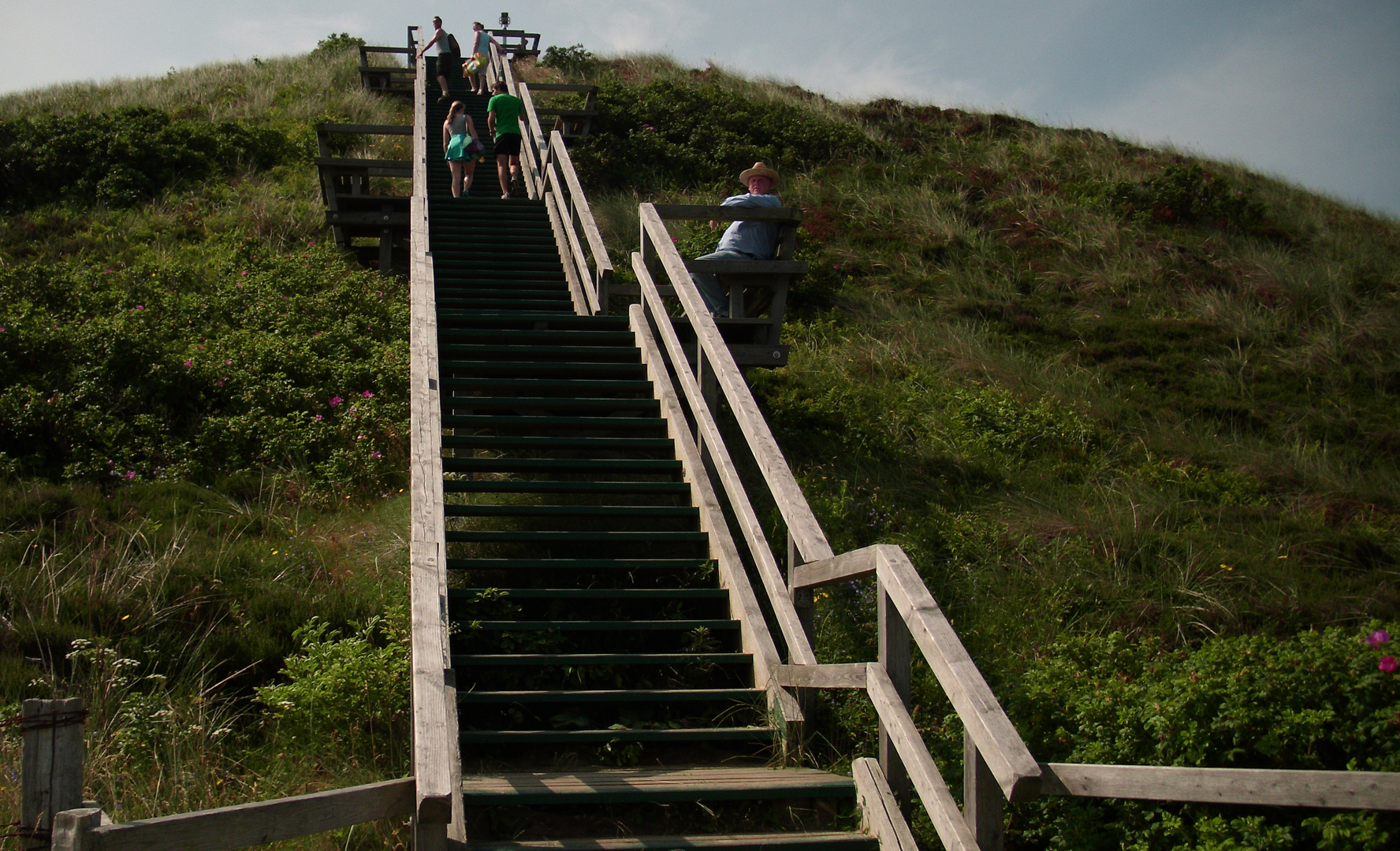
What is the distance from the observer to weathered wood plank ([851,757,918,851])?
3744mm

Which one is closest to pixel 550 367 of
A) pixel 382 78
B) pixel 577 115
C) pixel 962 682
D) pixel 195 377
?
pixel 195 377

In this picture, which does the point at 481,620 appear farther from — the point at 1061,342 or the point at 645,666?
the point at 1061,342

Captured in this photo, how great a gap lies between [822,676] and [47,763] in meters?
2.68

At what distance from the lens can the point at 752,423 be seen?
5.55 meters

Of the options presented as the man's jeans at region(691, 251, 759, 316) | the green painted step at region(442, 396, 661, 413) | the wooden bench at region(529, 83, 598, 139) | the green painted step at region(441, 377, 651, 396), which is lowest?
the green painted step at region(442, 396, 661, 413)

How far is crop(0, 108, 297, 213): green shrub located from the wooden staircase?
8.27 meters

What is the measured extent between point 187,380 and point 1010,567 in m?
6.39

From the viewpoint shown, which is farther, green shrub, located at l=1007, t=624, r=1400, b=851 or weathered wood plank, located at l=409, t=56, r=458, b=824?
green shrub, located at l=1007, t=624, r=1400, b=851

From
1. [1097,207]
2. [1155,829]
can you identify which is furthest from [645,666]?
[1097,207]

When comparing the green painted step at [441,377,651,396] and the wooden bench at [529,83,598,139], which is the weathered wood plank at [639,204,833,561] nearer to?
the green painted step at [441,377,651,396]

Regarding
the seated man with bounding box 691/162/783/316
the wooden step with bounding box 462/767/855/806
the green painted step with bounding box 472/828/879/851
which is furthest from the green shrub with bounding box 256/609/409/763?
the seated man with bounding box 691/162/783/316

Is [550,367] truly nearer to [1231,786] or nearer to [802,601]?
[802,601]

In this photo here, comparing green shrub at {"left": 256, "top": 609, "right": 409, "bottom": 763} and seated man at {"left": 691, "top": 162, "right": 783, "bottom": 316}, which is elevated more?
seated man at {"left": 691, "top": 162, "right": 783, "bottom": 316}

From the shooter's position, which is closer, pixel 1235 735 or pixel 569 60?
pixel 1235 735
